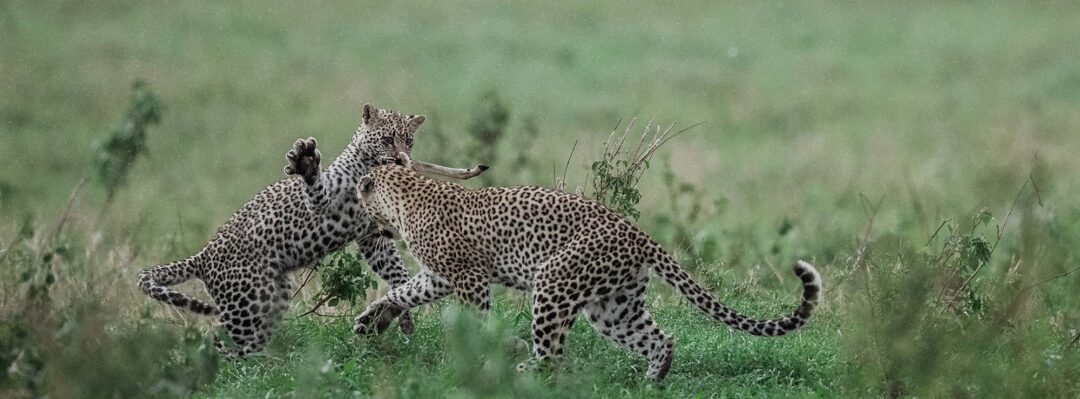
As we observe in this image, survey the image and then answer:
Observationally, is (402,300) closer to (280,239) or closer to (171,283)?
(280,239)

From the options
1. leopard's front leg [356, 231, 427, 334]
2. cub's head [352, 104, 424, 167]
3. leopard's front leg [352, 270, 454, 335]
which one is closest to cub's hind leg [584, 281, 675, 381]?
leopard's front leg [352, 270, 454, 335]

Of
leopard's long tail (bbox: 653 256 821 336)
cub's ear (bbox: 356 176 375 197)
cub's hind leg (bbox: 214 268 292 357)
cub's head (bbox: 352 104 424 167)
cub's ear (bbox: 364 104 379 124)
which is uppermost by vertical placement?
cub's ear (bbox: 364 104 379 124)

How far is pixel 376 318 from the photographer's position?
877 cm

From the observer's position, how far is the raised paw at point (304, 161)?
8.94 metres

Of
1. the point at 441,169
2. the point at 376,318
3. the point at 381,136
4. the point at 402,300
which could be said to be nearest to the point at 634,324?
the point at 402,300

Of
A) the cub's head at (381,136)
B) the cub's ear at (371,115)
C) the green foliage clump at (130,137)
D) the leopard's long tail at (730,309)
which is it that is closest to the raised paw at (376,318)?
the cub's head at (381,136)

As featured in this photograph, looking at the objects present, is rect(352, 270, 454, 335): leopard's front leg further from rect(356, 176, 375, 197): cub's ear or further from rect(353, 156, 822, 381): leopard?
rect(356, 176, 375, 197): cub's ear

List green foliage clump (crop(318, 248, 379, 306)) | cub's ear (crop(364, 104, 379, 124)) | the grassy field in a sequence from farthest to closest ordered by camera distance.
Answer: cub's ear (crop(364, 104, 379, 124)), green foliage clump (crop(318, 248, 379, 306)), the grassy field

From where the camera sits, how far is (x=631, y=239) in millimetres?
8047

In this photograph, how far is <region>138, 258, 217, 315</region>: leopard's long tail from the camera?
28.6 feet

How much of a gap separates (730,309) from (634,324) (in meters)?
0.51

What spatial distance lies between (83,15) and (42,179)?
21.6ft

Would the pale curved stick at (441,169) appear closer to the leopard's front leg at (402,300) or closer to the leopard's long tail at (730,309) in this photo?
the leopard's front leg at (402,300)

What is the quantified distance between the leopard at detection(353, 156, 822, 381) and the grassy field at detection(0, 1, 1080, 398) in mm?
234
